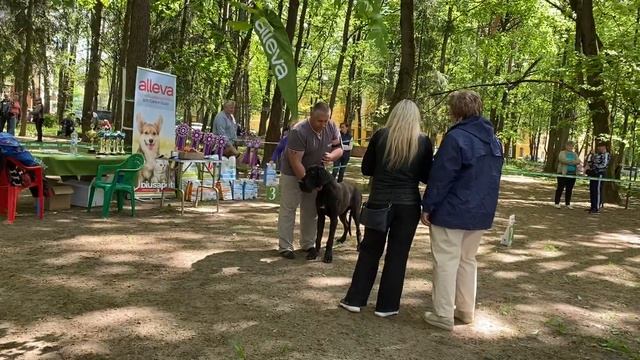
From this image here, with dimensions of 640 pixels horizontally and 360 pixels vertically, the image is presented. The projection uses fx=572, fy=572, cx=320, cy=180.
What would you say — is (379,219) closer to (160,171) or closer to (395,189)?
(395,189)

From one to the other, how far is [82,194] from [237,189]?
10.8 feet

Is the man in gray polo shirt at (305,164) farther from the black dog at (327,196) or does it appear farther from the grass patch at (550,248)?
the grass patch at (550,248)

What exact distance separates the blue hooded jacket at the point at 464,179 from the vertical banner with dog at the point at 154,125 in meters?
6.61

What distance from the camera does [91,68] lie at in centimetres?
2544

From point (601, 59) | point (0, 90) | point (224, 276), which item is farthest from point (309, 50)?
point (224, 276)

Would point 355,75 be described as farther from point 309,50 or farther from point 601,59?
point 601,59

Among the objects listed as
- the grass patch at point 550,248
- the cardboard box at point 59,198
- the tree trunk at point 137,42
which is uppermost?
the tree trunk at point 137,42

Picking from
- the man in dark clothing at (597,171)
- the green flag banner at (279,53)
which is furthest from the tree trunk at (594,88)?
the green flag banner at (279,53)

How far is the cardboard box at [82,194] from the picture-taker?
9062 millimetres

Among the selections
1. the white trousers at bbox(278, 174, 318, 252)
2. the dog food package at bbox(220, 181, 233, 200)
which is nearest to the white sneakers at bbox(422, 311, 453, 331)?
the white trousers at bbox(278, 174, 318, 252)

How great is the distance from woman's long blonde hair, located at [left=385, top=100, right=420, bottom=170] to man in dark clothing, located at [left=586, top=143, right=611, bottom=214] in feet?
34.8

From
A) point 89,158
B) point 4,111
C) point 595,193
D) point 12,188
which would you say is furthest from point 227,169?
point 4,111

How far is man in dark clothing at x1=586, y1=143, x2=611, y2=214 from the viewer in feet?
44.7

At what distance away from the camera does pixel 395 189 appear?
453 cm
